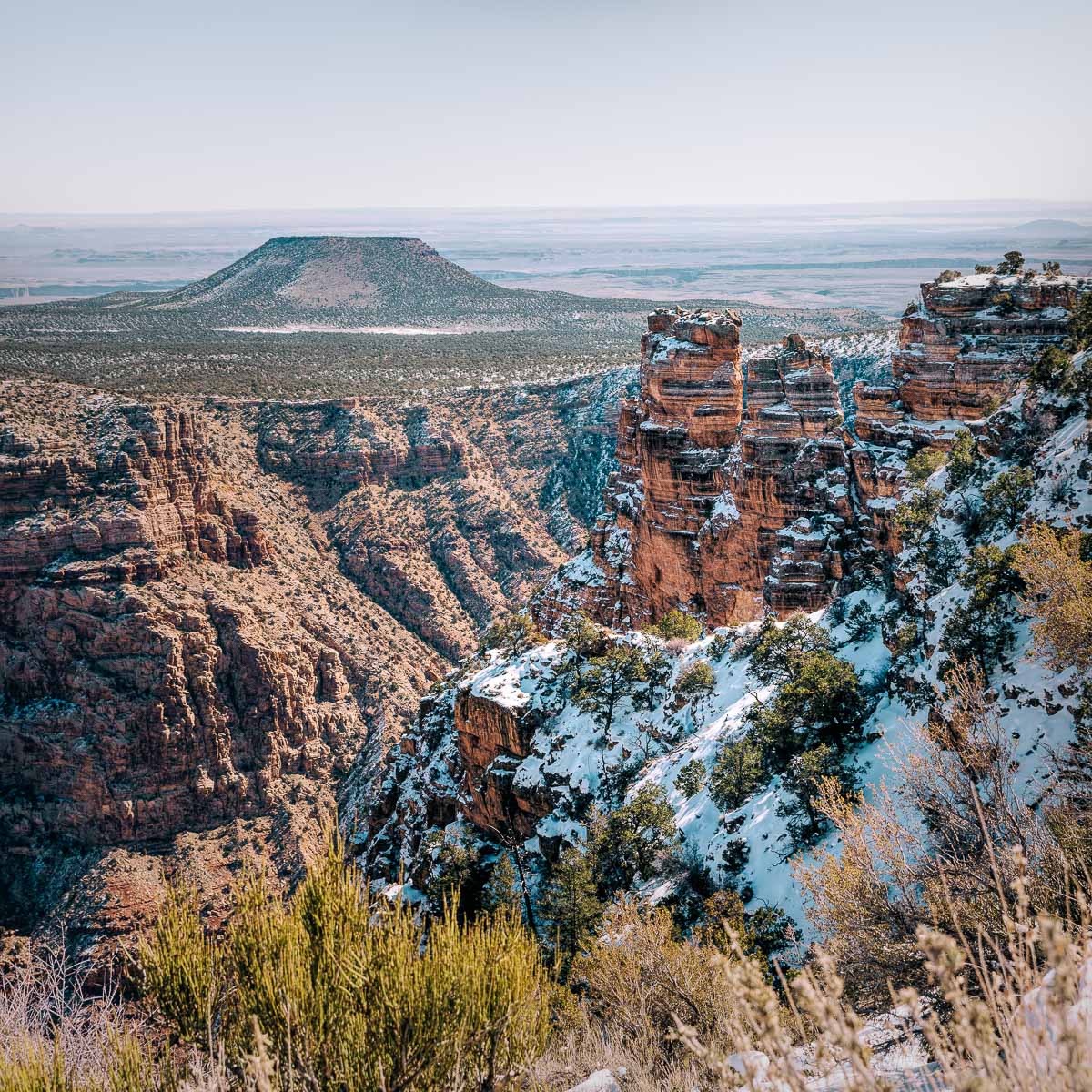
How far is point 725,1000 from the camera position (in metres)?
14.5

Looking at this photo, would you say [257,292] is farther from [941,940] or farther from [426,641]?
[941,940]

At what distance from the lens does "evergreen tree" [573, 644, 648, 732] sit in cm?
2953

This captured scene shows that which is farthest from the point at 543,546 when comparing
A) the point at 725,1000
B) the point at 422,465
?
the point at 725,1000

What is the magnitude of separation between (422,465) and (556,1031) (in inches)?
2582

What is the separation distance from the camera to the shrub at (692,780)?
25.4 metres

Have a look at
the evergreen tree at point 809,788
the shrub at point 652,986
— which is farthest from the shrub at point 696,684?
the shrub at point 652,986

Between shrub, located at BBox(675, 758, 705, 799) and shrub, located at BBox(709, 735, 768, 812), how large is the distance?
2.72ft

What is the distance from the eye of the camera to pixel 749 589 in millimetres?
38938

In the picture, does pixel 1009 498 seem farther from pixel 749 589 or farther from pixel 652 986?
pixel 749 589

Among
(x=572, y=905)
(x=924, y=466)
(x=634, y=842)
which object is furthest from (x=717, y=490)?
(x=572, y=905)

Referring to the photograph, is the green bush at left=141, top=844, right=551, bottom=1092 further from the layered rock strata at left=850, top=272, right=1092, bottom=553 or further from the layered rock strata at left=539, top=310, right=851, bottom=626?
the layered rock strata at left=539, top=310, right=851, bottom=626

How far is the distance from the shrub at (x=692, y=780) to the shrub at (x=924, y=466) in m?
13.6

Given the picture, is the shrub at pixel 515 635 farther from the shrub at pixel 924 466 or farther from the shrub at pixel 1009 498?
the shrub at pixel 1009 498

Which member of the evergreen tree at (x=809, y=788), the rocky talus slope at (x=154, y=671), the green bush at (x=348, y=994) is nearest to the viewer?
the green bush at (x=348, y=994)
